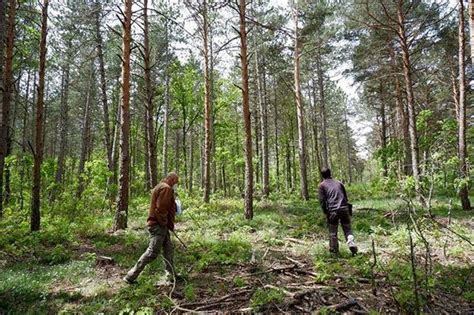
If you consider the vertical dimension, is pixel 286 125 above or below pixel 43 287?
above

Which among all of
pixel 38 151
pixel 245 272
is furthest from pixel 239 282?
pixel 38 151

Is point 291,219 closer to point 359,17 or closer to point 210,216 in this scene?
point 210,216

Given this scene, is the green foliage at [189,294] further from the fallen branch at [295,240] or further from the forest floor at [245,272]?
the fallen branch at [295,240]

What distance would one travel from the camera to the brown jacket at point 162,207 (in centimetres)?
586

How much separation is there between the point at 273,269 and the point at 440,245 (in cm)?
401

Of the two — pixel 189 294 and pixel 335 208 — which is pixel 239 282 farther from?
pixel 335 208

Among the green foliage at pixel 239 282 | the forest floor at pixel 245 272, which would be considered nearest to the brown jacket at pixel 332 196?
the forest floor at pixel 245 272

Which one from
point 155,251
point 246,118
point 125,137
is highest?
point 246,118

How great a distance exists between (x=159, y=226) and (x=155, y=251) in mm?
448

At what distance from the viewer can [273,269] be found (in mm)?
5875

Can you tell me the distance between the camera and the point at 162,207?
5887 millimetres

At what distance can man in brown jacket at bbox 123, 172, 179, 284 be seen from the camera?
5723 millimetres

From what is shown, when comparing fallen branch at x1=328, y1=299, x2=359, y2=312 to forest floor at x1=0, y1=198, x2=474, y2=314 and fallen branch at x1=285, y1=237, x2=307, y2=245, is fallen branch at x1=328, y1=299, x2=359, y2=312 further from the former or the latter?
fallen branch at x1=285, y1=237, x2=307, y2=245

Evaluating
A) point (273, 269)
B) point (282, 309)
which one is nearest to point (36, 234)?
point (273, 269)
